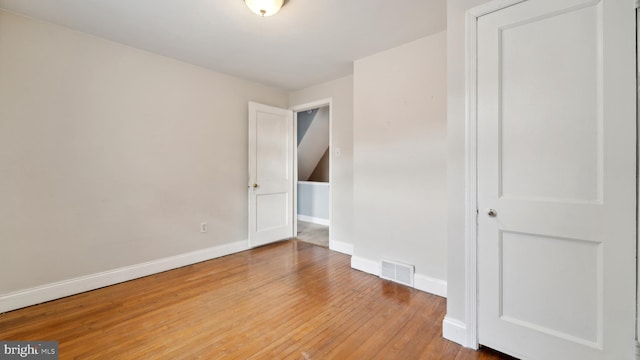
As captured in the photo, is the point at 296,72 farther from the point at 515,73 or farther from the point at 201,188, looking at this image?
the point at 515,73

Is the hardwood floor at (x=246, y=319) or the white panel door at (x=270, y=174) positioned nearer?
the hardwood floor at (x=246, y=319)

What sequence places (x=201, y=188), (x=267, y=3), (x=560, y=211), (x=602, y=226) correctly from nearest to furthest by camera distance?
(x=602, y=226) → (x=560, y=211) → (x=267, y=3) → (x=201, y=188)

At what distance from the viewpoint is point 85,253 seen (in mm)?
2514

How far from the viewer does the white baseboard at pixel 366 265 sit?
2910 millimetres

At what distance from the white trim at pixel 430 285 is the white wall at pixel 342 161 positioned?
113 cm

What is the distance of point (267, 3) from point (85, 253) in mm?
2843

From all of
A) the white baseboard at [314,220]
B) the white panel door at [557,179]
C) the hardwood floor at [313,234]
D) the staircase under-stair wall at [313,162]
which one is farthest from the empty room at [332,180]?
the white baseboard at [314,220]

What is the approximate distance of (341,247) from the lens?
3.66m

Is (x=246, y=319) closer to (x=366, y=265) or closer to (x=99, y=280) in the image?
(x=366, y=265)

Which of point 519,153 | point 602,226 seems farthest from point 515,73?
point 602,226

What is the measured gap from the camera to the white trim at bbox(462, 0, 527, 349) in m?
1.69

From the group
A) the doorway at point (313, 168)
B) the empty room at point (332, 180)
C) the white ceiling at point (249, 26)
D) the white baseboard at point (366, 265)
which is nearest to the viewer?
the empty room at point (332, 180)

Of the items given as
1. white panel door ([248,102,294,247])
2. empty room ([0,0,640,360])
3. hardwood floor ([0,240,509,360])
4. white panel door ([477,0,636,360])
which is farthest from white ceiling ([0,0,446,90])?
hardwood floor ([0,240,509,360])

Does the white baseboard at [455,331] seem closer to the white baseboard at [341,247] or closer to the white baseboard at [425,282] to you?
the white baseboard at [425,282]
